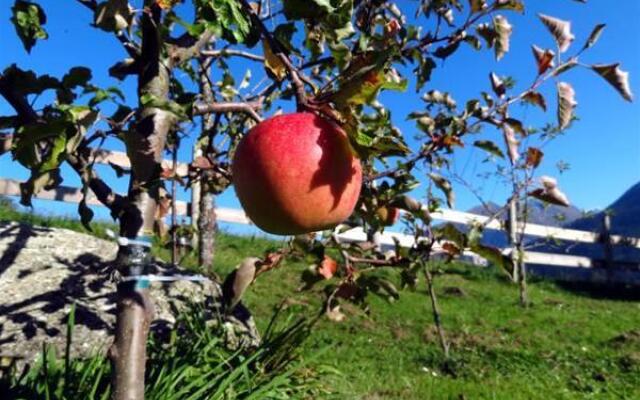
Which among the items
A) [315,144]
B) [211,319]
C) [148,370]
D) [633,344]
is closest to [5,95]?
[315,144]

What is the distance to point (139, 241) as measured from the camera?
4.27 feet

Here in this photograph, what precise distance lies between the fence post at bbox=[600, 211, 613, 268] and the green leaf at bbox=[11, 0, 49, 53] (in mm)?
12288

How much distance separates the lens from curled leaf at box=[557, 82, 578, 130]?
1406 mm

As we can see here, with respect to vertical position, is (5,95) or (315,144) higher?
(5,95)

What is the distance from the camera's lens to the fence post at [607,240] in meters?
11.9

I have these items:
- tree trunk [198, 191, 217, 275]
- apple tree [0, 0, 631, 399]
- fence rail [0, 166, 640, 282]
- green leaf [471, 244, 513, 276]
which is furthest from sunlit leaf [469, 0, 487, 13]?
fence rail [0, 166, 640, 282]

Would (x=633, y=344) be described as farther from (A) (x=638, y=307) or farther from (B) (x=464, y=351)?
(A) (x=638, y=307)

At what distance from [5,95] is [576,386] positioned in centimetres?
434

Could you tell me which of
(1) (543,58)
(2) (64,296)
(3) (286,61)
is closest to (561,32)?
(1) (543,58)

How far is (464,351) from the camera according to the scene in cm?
→ 505

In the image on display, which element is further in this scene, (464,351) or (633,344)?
(633,344)

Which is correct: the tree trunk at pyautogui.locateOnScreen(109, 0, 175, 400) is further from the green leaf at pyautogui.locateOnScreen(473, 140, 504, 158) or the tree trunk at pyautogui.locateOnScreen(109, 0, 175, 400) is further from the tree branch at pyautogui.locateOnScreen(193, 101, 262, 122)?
the green leaf at pyautogui.locateOnScreen(473, 140, 504, 158)

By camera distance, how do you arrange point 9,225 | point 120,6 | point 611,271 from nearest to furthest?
point 120,6, point 9,225, point 611,271

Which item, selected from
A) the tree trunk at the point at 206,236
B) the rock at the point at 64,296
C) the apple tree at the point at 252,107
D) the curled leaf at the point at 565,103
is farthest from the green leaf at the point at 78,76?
the tree trunk at the point at 206,236
